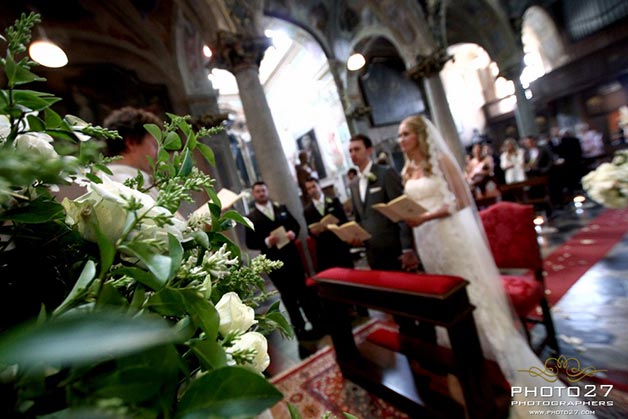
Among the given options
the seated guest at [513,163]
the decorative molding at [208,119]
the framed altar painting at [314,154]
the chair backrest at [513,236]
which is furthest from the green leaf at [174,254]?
the framed altar painting at [314,154]

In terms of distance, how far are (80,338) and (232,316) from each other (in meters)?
0.22

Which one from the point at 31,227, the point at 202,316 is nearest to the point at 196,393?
the point at 202,316

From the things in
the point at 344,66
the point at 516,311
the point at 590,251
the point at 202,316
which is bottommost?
the point at 590,251

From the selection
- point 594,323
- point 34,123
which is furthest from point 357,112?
point 34,123

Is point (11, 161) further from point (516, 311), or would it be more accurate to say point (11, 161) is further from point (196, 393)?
point (516, 311)

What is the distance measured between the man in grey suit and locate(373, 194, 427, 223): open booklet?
1.24 feet

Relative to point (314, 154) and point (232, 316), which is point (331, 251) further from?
point (314, 154)

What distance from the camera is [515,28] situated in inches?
457

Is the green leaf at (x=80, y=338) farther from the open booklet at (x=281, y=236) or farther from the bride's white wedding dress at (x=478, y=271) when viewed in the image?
the open booklet at (x=281, y=236)

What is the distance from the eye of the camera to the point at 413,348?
2.42m

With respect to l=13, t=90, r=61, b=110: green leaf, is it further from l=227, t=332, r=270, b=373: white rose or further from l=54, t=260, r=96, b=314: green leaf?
l=227, t=332, r=270, b=373: white rose

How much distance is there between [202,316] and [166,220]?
0.12 metres

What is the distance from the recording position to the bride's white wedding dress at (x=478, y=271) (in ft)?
6.51

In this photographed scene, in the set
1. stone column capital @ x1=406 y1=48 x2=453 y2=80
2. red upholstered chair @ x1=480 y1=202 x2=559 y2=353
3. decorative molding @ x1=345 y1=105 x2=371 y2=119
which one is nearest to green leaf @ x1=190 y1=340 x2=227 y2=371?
red upholstered chair @ x1=480 y1=202 x2=559 y2=353
